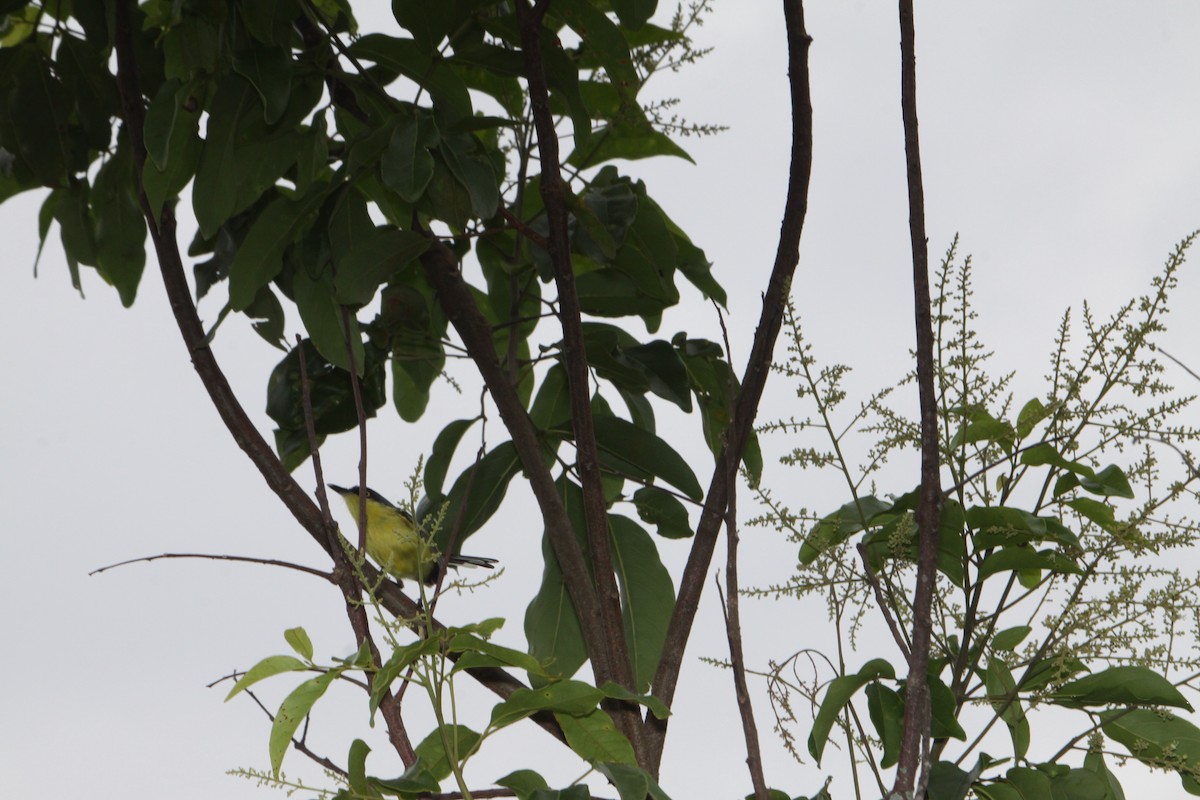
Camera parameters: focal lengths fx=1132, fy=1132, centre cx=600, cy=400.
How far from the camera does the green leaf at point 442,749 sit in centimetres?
79

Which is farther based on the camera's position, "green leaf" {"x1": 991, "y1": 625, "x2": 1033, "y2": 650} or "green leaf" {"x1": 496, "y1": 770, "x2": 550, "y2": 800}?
"green leaf" {"x1": 991, "y1": 625, "x2": 1033, "y2": 650}

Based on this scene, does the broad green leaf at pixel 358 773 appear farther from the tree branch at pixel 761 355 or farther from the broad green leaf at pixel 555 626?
the broad green leaf at pixel 555 626

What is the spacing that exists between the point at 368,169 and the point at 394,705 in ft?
1.80

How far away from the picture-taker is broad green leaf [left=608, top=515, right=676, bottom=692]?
1.18 m

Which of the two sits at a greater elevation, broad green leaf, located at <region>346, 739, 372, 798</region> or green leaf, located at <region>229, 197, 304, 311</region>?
green leaf, located at <region>229, 197, 304, 311</region>

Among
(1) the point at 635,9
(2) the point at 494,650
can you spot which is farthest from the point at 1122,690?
(1) the point at 635,9

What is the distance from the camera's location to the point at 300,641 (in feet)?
2.43

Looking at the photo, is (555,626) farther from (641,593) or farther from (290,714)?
(290,714)

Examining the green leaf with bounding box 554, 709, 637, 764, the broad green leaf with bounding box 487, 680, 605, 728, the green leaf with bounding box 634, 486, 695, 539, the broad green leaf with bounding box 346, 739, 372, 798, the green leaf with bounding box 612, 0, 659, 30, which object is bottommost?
the broad green leaf with bounding box 346, 739, 372, 798

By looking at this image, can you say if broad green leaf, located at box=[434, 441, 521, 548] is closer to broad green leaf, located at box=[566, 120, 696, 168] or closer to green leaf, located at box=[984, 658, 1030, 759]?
broad green leaf, located at box=[566, 120, 696, 168]

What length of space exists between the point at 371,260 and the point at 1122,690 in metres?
0.77

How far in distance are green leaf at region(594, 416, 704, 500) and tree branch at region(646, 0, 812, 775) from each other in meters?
0.11

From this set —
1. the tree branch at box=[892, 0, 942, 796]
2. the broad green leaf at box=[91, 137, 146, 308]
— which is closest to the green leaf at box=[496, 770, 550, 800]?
the tree branch at box=[892, 0, 942, 796]

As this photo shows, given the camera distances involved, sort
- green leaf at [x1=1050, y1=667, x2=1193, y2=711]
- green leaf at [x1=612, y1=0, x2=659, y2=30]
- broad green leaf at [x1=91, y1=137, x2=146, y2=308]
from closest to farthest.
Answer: green leaf at [x1=1050, y1=667, x2=1193, y2=711]
green leaf at [x1=612, y1=0, x2=659, y2=30]
broad green leaf at [x1=91, y1=137, x2=146, y2=308]
